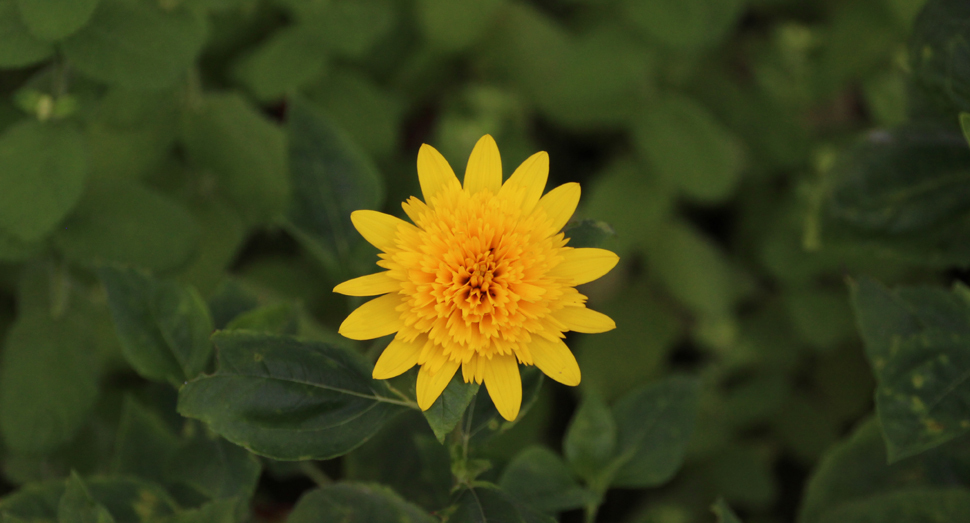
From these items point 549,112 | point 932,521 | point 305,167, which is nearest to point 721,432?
point 932,521

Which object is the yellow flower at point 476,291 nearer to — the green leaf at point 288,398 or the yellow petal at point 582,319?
the yellow petal at point 582,319

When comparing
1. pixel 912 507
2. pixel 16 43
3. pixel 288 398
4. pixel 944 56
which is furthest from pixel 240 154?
pixel 912 507

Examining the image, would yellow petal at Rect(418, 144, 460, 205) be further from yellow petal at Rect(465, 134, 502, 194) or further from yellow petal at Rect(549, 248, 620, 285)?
yellow petal at Rect(549, 248, 620, 285)

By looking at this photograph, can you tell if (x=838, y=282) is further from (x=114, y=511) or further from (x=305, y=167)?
(x=114, y=511)

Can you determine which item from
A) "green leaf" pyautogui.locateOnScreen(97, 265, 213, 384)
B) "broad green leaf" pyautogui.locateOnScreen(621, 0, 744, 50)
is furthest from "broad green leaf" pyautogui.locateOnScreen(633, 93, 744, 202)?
"green leaf" pyautogui.locateOnScreen(97, 265, 213, 384)

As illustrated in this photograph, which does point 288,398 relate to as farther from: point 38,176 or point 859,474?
point 859,474
